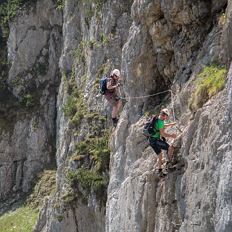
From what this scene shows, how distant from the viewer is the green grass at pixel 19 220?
38750 mm

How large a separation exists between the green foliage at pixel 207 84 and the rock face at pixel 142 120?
0.89 ft

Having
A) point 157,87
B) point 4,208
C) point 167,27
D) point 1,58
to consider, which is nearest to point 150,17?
point 167,27

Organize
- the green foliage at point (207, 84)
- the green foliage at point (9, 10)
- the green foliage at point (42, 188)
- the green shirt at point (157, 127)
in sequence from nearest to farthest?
the green foliage at point (207, 84), the green shirt at point (157, 127), the green foliage at point (42, 188), the green foliage at point (9, 10)

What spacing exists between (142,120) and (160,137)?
3.63 meters

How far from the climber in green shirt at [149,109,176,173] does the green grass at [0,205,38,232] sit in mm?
22631

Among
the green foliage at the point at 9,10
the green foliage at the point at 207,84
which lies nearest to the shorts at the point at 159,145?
the green foliage at the point at 207,84

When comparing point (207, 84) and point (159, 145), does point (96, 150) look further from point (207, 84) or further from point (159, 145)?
point (207, 84)

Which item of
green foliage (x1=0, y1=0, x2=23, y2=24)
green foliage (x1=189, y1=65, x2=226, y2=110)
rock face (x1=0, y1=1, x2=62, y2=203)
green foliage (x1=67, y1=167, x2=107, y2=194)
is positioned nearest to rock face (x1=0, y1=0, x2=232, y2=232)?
green foliage (x1=67, y1=167, x2=107, y2=194)

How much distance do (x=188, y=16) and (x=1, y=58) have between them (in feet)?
124

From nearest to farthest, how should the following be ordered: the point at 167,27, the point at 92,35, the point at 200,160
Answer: the point at 200,160, the point at 167,27, the point at 92,35

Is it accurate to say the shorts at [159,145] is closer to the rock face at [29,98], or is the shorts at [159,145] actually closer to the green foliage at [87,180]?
the green foliage at [87,180]

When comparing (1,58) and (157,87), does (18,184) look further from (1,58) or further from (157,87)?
(157,87)

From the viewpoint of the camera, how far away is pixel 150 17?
20.3 metres

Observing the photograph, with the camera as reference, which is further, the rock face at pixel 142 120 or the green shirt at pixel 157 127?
the green shirt at pixel 157 127
